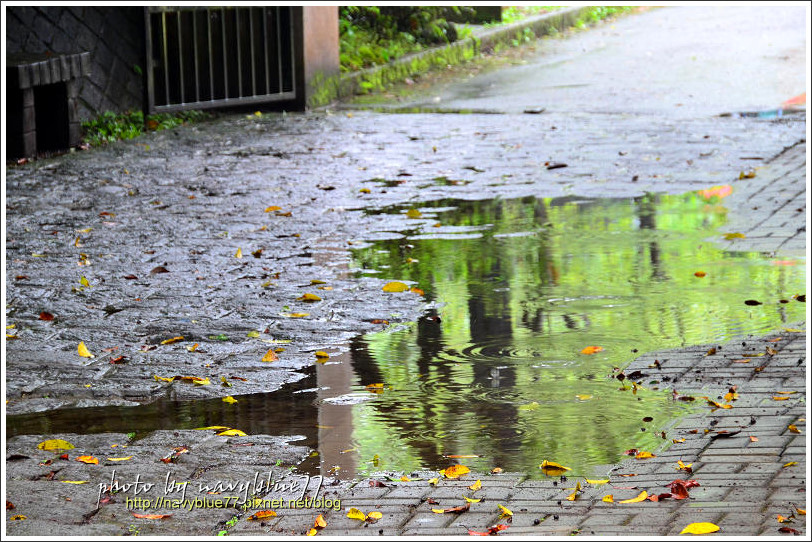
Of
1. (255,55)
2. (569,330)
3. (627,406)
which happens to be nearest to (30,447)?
(627,406)

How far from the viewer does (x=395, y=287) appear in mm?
6879

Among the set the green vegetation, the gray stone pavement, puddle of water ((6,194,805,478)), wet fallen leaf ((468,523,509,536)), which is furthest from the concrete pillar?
wet fallen leaf ((468,523,509,536))

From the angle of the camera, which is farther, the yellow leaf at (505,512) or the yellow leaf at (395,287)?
the yellow leaf at (395,287)

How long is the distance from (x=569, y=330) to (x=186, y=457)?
89.1 inches

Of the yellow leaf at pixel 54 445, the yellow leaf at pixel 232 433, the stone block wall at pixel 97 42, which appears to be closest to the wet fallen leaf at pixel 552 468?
the yellow leaf at pixel 232 433

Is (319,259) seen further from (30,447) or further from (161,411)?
(30,447)

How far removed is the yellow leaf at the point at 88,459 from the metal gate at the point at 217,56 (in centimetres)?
877

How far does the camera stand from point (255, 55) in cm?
1354

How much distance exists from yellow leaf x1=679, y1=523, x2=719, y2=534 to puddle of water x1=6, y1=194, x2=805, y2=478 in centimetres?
65

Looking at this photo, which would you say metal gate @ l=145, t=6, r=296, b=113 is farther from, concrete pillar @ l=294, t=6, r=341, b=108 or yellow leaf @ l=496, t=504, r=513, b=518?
yellow leaf @ l=496, t=504, r=513, b=518

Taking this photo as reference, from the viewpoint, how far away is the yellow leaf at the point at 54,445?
4512 mm

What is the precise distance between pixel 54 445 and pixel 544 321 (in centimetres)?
257

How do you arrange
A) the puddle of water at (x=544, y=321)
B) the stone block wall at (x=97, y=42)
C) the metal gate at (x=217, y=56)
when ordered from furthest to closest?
the metal gate at (x=217, y=56)
the stone block wall at (x=97, y=42)
the puddle of water at (x=544, y=321)

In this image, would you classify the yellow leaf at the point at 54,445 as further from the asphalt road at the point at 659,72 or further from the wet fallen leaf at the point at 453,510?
the asphalt road at the point at 659,72
